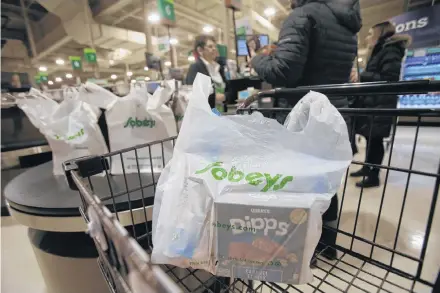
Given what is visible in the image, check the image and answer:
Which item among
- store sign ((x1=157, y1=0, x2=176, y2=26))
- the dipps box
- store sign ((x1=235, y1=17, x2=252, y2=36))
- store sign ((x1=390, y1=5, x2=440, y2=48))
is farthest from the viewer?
store sign ((x1=390, y1=5, x2=440, y2=48))

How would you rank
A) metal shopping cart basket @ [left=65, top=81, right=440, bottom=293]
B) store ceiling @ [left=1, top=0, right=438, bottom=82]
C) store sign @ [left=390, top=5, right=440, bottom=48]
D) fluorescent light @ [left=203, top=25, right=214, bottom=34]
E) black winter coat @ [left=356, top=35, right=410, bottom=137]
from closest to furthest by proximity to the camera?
metal shopping cart basket @ [left=65, top=81, right=440, bottom=293]
black winter coat @ [left=356, top=35, right=410, bottom=137]
store sign @ [left=390, top=5, right=440, bottom=48]
store ceiling @ [left=1, top=0, right=438, bottom=82]
fluorescent light @ [left=203, top=25, right=214, bottom=34]

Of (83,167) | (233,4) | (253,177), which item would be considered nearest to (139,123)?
(83,167)

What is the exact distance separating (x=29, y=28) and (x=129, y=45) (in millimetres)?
4090

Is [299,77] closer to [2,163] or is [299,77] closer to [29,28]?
[2,163]

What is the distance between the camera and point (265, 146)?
0.48 meters

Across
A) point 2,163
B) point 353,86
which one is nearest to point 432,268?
point 353,86

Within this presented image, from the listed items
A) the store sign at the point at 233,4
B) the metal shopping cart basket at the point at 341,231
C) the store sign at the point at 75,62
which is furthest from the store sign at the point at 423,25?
the store sign at the point at 75,62

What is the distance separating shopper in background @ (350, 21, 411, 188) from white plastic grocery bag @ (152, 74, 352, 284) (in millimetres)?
1463

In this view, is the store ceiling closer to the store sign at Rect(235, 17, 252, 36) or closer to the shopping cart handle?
the store sign at Rect(235, 17, 252, 36)

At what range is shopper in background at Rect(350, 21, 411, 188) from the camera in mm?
1757

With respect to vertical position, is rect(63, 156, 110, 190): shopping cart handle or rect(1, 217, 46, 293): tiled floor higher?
rect(63, 156, 110, 190): shopping cart handle

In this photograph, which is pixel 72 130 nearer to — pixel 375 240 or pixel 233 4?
pixel 375 240

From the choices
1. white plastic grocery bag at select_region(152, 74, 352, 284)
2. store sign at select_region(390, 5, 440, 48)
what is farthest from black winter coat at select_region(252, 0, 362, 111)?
store sign at select_region(390, 5, 440, 48)

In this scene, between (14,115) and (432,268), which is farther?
(14,115)
